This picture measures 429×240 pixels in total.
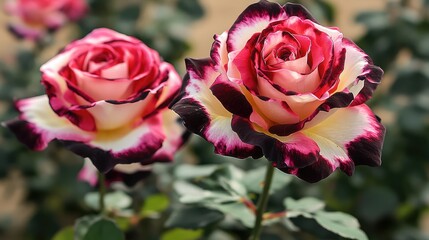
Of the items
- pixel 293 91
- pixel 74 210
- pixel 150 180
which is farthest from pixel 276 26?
pixel 74 210

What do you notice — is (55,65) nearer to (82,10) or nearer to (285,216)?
(285,216)

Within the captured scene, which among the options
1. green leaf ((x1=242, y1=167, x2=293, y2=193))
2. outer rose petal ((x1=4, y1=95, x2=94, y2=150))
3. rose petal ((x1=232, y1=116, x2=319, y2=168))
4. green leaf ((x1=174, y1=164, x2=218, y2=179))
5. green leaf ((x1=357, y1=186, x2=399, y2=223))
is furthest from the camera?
green leaf ((x1=357, y1=186, x2=399, y2=223))

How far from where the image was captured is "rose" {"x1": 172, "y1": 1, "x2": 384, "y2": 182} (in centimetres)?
48

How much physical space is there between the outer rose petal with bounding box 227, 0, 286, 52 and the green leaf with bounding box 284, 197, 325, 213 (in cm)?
20

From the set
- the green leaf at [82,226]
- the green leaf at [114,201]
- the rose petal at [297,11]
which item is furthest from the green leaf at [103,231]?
the rose petal at [297,11]

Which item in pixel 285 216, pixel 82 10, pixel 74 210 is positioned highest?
pixel 285 216

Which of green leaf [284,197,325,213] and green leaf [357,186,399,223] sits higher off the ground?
green leaf [284,197,325,213]

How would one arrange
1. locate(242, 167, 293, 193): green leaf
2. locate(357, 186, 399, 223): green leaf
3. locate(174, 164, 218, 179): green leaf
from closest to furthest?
locate(242, 167, 293, 193): green leaf, locate(174, 164, 218, 179): green leaf, locate(357, 186, 399, 223): green leaf

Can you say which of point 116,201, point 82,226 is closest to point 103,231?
point 82,226

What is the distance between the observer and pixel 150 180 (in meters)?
1.20

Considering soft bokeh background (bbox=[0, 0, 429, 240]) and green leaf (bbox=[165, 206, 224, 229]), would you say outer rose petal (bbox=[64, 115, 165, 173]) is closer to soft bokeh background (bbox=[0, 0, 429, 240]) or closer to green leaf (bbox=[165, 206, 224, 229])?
green leaf (bbox=[165, 206, 224, 229])

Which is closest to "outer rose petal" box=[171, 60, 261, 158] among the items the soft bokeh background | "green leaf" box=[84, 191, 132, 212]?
"green leaf" box=[84, 191, 132, 212]

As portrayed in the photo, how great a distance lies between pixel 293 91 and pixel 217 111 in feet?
0.20

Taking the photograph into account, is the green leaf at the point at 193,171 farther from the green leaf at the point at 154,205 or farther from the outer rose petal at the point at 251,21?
the outer rose petal at the point at 251,21
